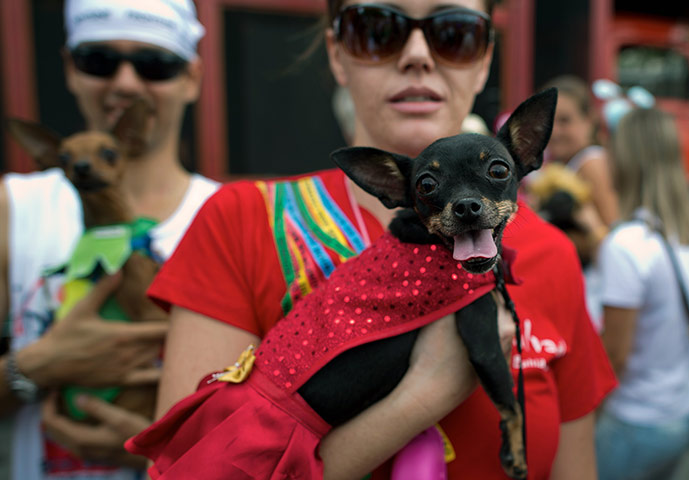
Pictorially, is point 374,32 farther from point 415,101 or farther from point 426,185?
point 426,185

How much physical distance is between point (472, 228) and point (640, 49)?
6.64 m

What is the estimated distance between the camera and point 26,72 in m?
→ 3.67

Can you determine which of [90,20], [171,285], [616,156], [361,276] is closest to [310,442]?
[361,276]

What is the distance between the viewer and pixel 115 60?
87.3 inches

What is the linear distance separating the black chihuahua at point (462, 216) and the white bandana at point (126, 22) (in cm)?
138

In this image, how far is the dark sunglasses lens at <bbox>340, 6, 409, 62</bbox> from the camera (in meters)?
1.40

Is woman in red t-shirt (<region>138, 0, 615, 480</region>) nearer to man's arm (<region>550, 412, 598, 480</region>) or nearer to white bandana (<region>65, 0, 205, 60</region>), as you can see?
man's arm (<region>550, 412, 598, 480</region>)

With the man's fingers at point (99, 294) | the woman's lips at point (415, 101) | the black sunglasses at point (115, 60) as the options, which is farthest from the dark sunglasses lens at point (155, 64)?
the woman's lips at point (415, 101)

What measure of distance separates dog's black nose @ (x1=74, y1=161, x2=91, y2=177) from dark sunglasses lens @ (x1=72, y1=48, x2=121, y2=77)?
394mm

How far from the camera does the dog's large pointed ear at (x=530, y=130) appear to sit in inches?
46.7

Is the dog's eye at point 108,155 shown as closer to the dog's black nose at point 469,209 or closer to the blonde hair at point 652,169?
the dog's black nose at point 469,209

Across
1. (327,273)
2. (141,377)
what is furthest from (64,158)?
(327,273)

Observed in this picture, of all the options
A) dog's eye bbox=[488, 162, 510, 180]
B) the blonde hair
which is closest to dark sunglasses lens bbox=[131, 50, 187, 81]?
dog's eye bbox=[488, 162, 510, 180]

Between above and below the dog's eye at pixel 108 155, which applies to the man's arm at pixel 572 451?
below
